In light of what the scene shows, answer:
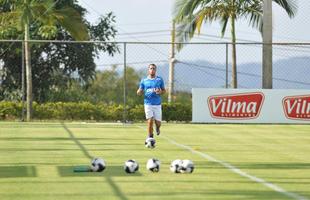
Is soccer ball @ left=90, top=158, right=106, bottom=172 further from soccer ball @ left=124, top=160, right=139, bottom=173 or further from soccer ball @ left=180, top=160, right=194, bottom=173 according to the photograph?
soccer ball @ left=180, top=160, right=194, bottom=173

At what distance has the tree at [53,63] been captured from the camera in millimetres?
31281

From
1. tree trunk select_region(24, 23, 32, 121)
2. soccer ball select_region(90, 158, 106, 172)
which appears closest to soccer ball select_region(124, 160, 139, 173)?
soccer ball select_region(90, 158, 106, 172)

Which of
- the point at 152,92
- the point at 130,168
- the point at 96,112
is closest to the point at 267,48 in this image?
the point at 96,112

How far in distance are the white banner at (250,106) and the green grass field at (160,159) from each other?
132 inches

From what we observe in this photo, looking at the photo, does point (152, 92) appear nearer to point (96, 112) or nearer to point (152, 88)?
point (152, 88)

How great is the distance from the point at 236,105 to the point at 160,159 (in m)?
12.5

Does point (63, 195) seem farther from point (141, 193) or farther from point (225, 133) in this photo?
point (225, 133)

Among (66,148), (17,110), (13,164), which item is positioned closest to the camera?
(13,164)

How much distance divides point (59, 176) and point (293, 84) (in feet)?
67.0

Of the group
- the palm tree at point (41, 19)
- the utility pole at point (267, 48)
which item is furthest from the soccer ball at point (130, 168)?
the utility pole at point (267, 48)

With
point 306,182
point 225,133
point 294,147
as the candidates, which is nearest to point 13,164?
point 306,182

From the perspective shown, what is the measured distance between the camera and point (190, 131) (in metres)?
22.0

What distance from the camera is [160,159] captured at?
542 inches

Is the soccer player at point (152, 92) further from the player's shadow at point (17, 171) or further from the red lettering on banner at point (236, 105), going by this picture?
the red lettering on banner at point (236, 105)
